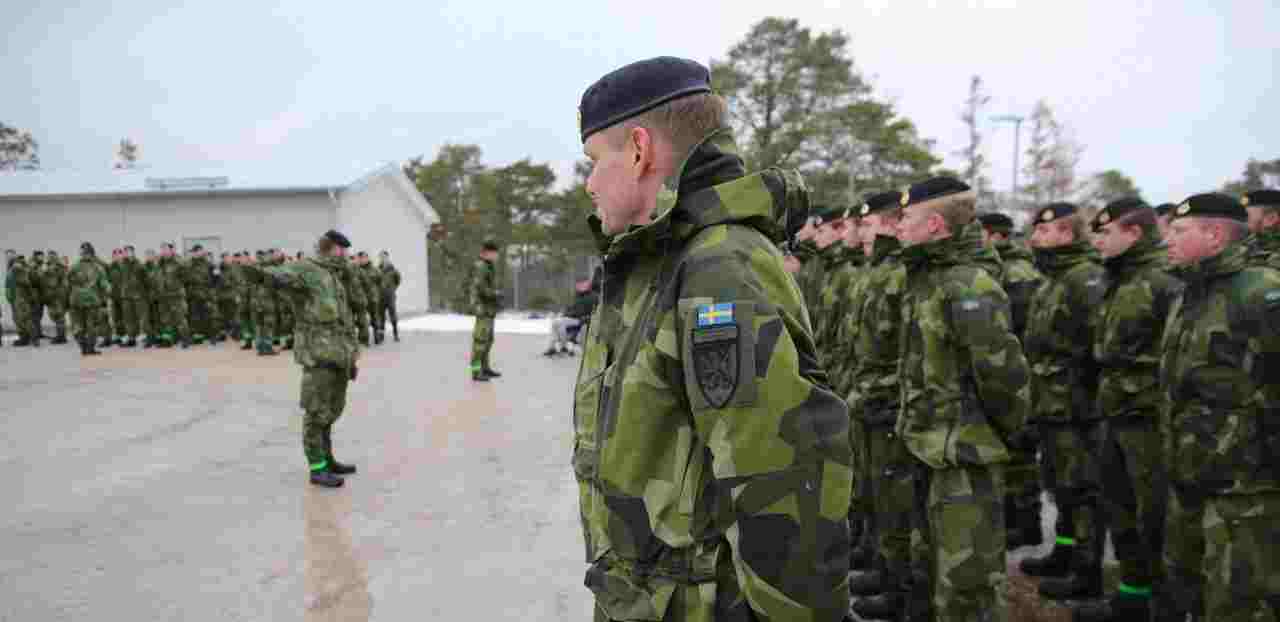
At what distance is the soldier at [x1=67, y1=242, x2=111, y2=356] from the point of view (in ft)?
48.8

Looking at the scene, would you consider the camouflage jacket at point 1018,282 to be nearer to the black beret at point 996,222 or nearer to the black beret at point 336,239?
the black beret at point 996,222

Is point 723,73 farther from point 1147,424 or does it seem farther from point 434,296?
point 1147,424

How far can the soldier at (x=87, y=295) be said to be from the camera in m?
14.9

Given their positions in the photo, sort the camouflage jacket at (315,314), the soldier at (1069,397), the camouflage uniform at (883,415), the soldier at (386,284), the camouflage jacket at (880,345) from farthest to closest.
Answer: the soldier at (386,284) → the camouflage jacket at (315,314) → the soldier at (1069,397) → the camouflage jacket at (880,345) → the camouflage uniform at (883,415)

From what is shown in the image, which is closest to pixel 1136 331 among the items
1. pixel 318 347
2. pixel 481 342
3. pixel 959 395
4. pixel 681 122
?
pixel 959 395

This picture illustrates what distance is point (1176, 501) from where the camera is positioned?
→ 354cm

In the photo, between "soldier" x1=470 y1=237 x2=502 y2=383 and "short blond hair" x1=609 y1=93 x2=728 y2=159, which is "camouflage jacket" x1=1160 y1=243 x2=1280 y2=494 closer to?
"short blond hair" x1=609 y1=93 x2=728 y2=159

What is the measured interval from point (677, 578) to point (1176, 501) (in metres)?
3.21

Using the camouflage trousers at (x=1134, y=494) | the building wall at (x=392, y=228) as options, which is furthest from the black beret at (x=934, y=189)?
the building wall at (x=392, y=228)

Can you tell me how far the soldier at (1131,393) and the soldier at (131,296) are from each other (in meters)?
18.5

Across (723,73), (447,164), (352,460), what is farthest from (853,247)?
(447,164)

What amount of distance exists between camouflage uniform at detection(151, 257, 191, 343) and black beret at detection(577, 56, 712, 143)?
1775 cm

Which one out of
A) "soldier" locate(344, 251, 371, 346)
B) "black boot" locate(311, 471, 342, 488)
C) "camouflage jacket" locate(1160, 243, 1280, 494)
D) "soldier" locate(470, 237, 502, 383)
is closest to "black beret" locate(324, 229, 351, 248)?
"black boot" locate(311, 471, 342, 488)

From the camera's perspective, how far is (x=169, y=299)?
16453 millimetres
